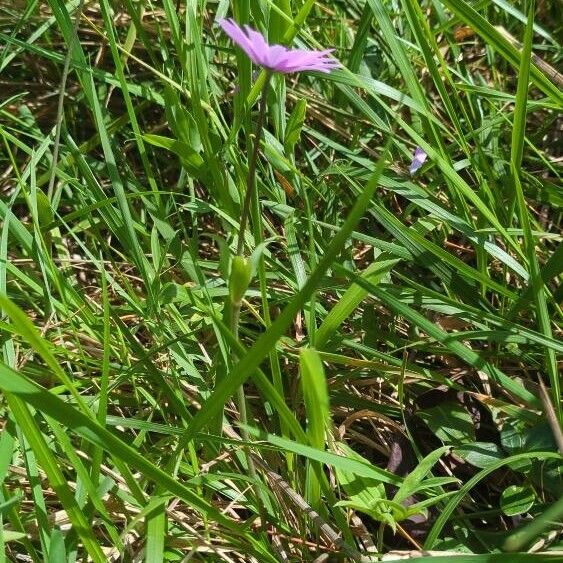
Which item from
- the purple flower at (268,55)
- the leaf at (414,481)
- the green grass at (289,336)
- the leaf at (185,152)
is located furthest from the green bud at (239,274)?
the leaf at (185,152)

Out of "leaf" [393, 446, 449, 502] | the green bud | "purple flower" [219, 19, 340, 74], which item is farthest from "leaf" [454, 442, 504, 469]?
"purple flower" [219, 19, 340, 74]

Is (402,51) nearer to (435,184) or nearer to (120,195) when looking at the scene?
(435,184)

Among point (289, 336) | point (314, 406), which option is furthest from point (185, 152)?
point (314, 406)

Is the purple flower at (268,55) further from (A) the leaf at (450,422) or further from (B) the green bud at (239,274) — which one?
(A) the leaf at (450,422)

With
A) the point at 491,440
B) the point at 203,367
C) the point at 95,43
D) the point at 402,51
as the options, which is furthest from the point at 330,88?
the point at 491,440

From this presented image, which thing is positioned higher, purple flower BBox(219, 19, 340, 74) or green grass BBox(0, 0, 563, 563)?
purple flower BBox(219, 19, 340, 74)

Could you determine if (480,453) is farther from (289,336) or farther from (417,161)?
(417,161)

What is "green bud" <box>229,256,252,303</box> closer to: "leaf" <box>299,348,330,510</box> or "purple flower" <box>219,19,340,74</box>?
"leaf" <box>299,348,330,510</box>

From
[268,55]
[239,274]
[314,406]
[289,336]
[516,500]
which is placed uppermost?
[268,55]
